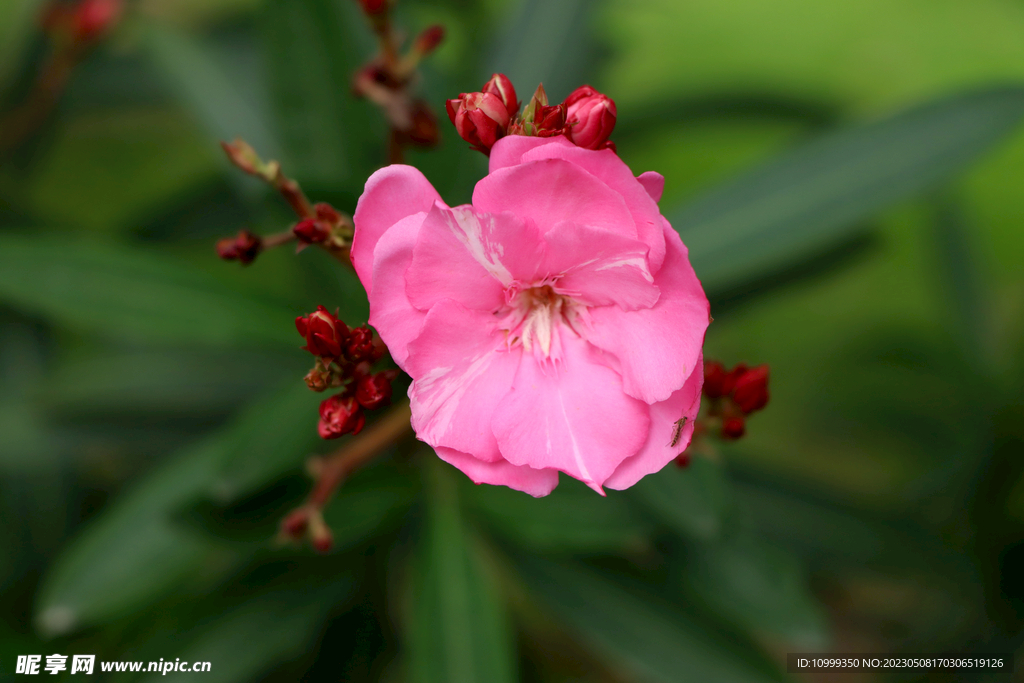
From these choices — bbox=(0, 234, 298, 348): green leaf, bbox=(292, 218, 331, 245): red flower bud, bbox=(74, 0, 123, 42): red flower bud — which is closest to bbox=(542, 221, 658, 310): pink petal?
bbox=(292, 218, 331, 245): red flower bud

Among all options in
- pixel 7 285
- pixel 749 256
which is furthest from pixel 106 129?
pixel 749 256

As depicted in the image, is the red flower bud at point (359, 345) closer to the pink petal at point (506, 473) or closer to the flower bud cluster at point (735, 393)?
the pink petal at point (506, 473)

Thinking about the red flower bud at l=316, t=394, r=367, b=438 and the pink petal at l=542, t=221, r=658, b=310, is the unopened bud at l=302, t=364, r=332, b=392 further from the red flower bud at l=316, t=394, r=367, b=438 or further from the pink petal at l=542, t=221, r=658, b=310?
the pink petal at l=542, t=221, r=658, b=310

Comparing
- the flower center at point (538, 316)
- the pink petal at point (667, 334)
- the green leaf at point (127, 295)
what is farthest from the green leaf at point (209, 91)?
the pink petal at point (667, 334)

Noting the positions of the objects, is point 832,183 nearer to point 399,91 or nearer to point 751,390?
point 751,390

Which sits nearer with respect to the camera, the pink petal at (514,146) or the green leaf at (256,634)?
the pink petal at (514,146)

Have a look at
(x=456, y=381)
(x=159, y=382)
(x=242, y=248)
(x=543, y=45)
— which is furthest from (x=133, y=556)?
(x=543, y=45)
